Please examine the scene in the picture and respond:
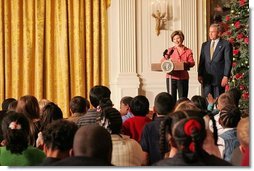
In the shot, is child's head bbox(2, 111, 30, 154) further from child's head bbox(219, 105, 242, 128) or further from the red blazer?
the red blazer

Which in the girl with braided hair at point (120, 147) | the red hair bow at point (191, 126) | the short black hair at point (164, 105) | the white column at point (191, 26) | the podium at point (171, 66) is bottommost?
the girl with braided hair at point (120, 147)

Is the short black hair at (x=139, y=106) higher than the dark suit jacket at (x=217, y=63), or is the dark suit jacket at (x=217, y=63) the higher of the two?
the dark suit jacket at (x=217, y=63)

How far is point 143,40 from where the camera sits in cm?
1060

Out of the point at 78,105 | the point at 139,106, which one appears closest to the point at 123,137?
the point at 139,106

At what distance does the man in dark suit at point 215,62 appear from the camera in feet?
26.2

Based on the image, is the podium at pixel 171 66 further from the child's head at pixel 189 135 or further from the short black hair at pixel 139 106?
the child's head at pixel 189 135

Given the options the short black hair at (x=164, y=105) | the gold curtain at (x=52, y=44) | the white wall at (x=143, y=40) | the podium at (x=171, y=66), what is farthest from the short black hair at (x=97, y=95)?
the gold curtain at (x=52, y=44)

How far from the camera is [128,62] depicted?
1053 centimetres

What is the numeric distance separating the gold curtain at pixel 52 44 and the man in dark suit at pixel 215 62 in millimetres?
2926

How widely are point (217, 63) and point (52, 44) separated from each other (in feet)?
12.0

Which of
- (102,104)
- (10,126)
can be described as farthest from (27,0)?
(10,126)

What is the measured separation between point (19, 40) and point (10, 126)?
683 cm

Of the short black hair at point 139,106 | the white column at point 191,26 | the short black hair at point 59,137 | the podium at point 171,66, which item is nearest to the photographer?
the short black hair at point 59,137

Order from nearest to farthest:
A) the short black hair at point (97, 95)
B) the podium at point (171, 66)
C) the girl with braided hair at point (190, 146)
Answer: the girl with braided hair at point (190, 146)
the short black hair at point (97, 95)
the podium at point (171, 66)
